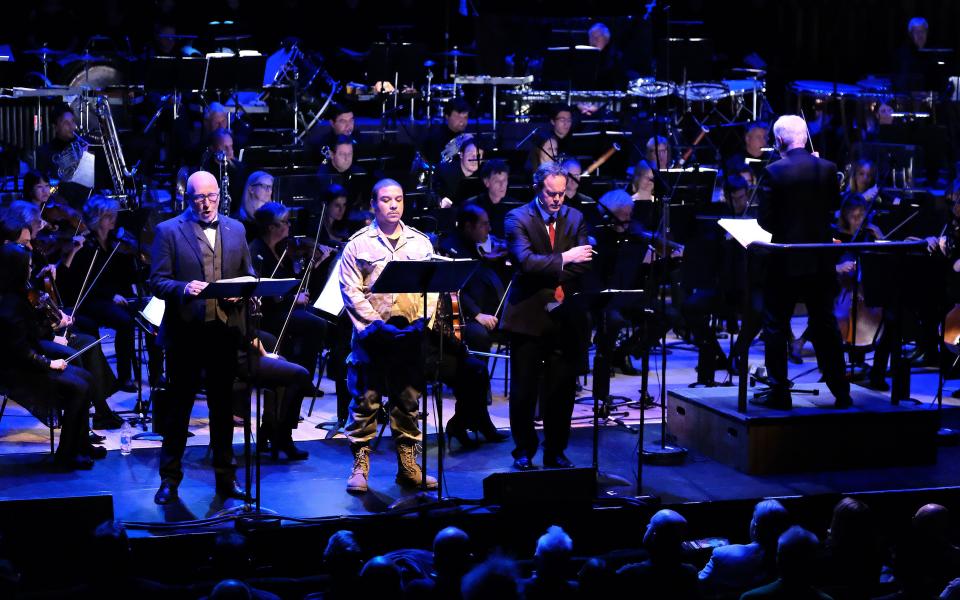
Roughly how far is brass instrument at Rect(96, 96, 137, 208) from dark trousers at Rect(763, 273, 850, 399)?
241 inches

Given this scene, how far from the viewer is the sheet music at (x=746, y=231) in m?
6.89

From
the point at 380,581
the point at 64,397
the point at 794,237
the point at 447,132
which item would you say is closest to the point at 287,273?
the point at 64,397

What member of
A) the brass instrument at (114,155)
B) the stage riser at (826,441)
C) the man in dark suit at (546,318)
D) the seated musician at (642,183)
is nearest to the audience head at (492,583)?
the man in dark suit at (546,318)

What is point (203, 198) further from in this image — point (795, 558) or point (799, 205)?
point (795, 558)

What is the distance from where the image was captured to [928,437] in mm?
7160

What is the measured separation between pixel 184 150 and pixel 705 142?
5309mm

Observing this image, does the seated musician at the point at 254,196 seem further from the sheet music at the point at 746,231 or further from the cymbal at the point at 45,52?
the cymbal at the point at 45,52

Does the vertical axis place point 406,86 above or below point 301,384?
above

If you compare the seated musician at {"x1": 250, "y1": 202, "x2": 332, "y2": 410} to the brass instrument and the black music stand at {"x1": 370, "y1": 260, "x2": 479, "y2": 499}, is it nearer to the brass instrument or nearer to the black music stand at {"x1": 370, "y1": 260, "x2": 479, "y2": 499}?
the black music stand at {"x1": 370, "y1": 260, "x2": 479, "y2": 499}

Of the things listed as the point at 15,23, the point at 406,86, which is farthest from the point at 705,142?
the point at 15,23

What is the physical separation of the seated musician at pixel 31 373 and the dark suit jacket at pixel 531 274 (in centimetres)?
233

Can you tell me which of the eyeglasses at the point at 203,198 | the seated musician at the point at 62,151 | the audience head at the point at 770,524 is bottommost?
the audience head at the point at 770,524

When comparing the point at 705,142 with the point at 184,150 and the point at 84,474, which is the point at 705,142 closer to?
the point at 184,150

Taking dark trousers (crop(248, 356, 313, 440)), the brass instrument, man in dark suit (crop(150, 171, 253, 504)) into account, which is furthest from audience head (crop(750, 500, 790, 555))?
the brass instrument
